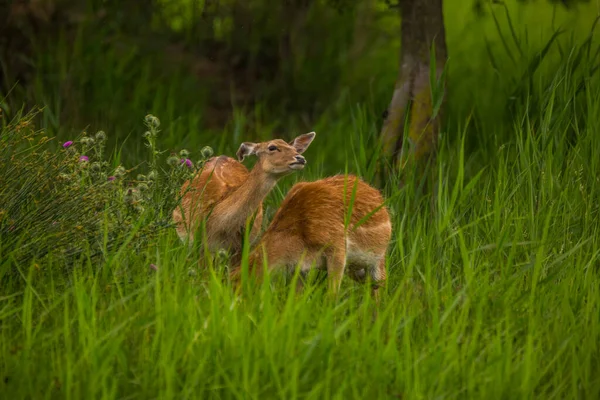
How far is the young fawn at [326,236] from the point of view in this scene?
5477mm

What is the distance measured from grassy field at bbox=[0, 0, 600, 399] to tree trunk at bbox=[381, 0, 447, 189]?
2.70 ft

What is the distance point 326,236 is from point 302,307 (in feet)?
4.38

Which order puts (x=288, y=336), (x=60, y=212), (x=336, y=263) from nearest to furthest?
(x=288, y=336)
(x=60, y=212)
(x=336, y=263)

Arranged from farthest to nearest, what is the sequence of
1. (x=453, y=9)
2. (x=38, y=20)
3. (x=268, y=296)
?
(x=453, y=9) → (x=38, y=20) → (x=268, y=296)

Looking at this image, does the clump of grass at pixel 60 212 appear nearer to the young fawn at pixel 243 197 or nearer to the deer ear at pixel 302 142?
the young fawn at pixel 243 197

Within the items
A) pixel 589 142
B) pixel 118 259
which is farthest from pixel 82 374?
pixel 589 142

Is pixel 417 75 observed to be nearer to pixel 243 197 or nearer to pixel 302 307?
pixel 243 197

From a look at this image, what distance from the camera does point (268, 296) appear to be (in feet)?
14.0

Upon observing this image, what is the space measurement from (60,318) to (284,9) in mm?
5508

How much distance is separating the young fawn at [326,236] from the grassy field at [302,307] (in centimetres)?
17

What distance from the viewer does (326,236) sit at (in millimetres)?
5551

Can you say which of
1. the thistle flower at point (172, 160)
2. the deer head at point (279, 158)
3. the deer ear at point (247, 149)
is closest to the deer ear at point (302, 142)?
the deer head at point (279, 158)

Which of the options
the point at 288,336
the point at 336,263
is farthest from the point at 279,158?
the point at 288,336

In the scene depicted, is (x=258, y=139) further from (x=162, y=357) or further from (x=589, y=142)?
(x=162, y=357)
